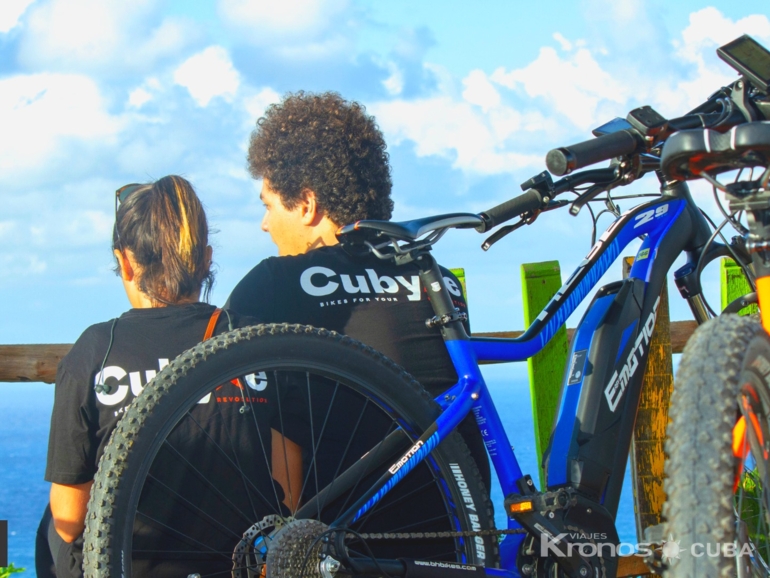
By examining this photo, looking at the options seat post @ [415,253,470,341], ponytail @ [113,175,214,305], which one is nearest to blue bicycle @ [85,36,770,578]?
seat post @ [415,253,470,341]

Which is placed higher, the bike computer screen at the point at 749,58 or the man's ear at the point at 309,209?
the bike computer screen at the point at 749,58

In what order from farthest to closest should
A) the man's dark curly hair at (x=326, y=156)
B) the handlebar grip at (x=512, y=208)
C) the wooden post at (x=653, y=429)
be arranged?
the wooden post at (x=653, y=429) < the man's dark curly hair at (x=326, y=156) < the handlebar grip at (x=512, y=208)

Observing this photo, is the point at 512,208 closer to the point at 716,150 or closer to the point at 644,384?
the point at 716,150

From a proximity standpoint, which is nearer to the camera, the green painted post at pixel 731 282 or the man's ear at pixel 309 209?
the man's ear at pixel 309 209

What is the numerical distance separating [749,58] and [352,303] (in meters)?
1.29

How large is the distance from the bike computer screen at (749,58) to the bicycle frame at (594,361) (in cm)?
65

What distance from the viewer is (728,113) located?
224 centimetres

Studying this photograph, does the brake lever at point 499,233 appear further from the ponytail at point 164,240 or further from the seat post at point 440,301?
the ponytail at point 164,240


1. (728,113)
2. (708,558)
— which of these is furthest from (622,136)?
(708,558)

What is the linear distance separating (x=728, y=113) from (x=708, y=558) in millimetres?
1349

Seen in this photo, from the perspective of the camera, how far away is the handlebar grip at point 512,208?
254cm

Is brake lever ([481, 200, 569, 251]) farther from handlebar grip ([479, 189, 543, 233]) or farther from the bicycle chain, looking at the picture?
the bicycle chain

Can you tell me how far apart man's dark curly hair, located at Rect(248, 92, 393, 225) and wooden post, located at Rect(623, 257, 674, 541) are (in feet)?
4.30

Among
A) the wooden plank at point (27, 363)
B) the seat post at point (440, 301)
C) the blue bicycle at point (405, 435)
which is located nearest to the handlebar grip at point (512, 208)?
the blue bicycle at point (405, 435)
